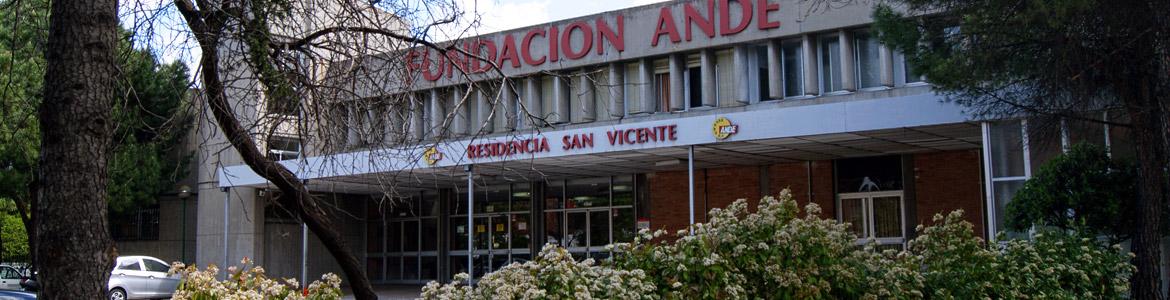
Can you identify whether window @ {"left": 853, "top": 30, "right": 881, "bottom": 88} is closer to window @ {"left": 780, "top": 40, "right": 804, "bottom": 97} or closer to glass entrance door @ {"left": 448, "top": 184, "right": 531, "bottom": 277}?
window @ {"left": 780, "top": 40, "right": 804, "bottom": 97}

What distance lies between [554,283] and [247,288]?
3.21 m

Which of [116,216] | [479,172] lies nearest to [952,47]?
[479,172]

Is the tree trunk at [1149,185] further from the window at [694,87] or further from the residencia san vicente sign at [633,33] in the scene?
the window at [694,87]

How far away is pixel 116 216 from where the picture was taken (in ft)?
116

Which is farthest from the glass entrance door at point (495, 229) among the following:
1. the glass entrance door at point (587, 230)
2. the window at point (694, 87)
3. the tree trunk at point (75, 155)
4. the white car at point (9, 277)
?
the tree trunk at point (75, 155)

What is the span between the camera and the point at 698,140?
19062 millimetres

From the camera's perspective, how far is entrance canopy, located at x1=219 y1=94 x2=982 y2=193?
17109 mm

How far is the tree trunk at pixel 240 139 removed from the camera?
8.16 m

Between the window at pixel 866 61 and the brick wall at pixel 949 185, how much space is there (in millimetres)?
1807

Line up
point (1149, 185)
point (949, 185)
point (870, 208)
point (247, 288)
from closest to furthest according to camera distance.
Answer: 1. point (247, 288)
2. point (1149, 185)
3. point (949, 185)
4. point (870, 208)

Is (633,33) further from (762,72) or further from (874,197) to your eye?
(874,197)

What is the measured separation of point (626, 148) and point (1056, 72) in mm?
9146

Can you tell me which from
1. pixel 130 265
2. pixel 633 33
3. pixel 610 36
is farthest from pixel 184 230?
pixel 633 33

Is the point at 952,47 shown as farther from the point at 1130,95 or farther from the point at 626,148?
the point at 626,148
